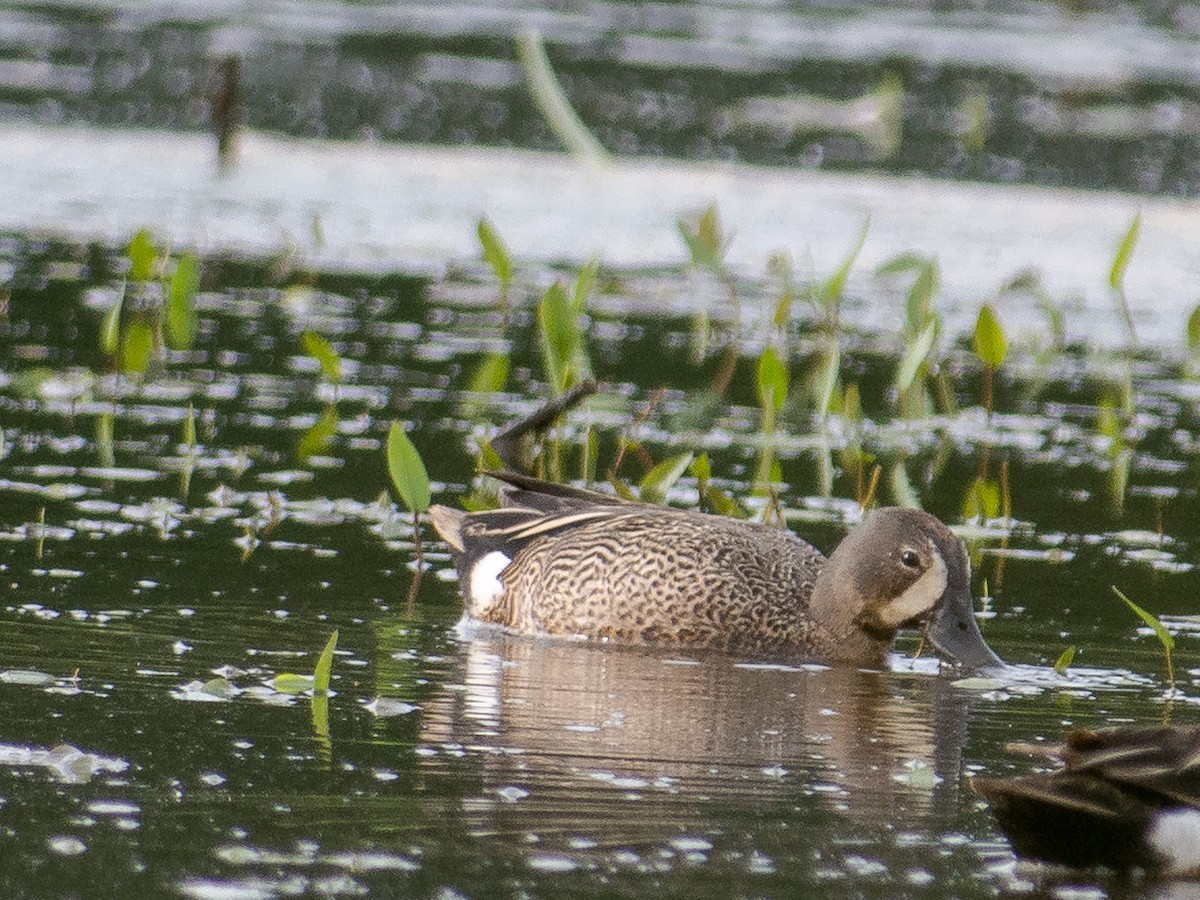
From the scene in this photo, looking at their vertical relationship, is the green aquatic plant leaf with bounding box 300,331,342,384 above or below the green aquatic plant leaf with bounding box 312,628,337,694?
above

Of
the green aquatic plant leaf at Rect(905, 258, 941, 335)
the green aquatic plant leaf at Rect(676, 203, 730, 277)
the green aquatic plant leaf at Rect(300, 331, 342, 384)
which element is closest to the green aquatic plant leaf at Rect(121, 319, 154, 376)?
the green aquatic plant leaf at Rect(300, 331, 342, 384)


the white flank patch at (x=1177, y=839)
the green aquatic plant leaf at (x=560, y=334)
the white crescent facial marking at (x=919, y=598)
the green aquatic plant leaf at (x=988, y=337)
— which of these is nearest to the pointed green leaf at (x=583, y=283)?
the green aquatic plant leaf at (x=560, y=334)

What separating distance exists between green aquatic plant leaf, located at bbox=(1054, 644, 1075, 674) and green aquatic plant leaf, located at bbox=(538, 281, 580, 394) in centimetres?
262

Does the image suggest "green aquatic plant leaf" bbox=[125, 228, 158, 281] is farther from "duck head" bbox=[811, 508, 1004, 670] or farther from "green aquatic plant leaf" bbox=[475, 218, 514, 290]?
"duck head" bbox=[811, 508, 1004, 670]

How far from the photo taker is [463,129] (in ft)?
70.2

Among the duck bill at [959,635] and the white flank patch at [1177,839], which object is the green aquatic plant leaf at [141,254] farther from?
the white flank patch at [1177,839]

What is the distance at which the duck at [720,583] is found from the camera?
754 cm

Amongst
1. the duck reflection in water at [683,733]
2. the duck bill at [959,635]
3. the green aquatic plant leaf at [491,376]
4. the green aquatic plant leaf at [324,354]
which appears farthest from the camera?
the green aquatic plant leaf at [491,376]

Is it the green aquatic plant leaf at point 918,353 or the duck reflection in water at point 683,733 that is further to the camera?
the green aquatic plant leaf at point 918,353

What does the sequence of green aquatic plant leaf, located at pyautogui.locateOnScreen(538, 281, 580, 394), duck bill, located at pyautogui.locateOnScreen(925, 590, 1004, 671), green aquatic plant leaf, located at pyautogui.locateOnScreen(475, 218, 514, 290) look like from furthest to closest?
green aquatic plant leaf, located at pyautogui.locateOnScreen(475, 218, 514, 290), green aquatic plant leaf, located at pyautogui.locateOnScreen(538, 281, 580, 394), duck bill, located at pyautogui.locateOnScreen(925, 590, 1004, 671)

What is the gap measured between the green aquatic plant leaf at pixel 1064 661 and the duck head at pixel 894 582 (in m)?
0.20

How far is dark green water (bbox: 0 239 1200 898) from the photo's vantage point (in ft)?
17.0

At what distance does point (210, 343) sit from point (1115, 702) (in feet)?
20.7

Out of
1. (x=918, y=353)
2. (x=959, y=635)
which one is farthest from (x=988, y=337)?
(x=959, y=635)
